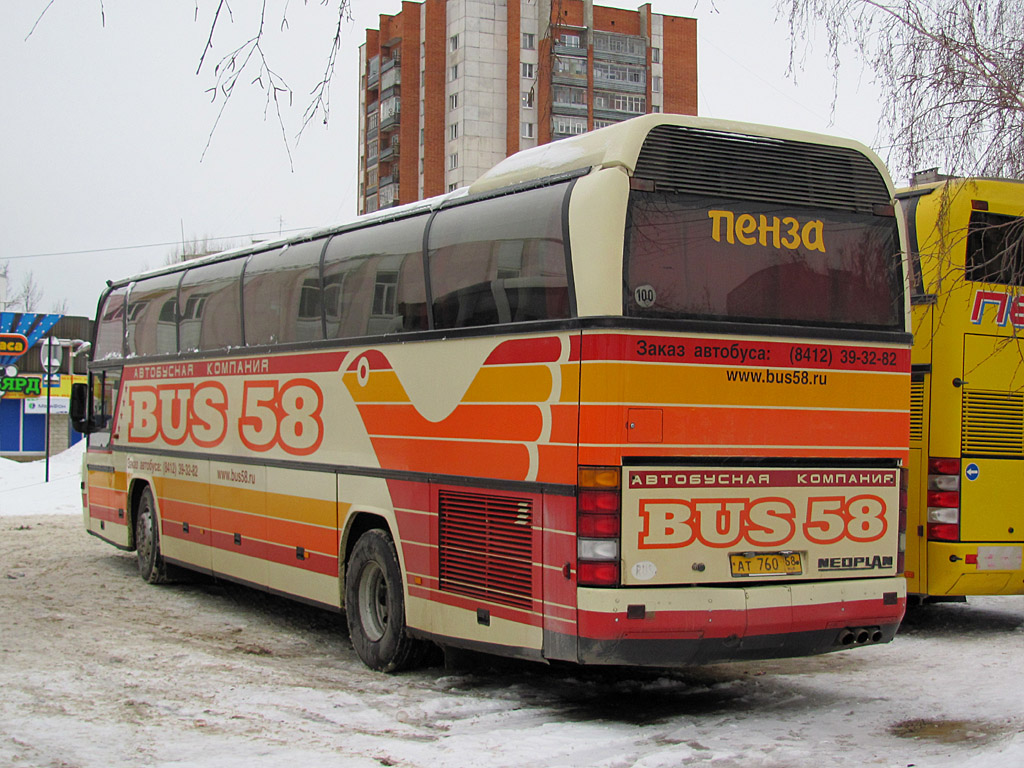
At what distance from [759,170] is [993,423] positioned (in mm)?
4436

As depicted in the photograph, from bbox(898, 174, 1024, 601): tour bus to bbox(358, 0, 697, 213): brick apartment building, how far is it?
5158 centimetres

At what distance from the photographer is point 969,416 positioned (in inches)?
415

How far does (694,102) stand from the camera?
70.0m

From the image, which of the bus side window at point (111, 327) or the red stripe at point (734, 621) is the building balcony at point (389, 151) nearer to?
the bus side window at point (111, 327)

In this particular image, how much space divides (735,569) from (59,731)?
4.03 m

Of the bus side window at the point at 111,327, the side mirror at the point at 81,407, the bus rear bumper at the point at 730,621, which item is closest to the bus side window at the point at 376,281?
the bus rear bumper at the point at 730,621

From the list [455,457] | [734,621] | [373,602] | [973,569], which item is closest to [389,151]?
[973,569]

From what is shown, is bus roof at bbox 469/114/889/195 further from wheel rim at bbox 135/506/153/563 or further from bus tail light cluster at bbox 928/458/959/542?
wheel rim at bbox 135/506/153/563

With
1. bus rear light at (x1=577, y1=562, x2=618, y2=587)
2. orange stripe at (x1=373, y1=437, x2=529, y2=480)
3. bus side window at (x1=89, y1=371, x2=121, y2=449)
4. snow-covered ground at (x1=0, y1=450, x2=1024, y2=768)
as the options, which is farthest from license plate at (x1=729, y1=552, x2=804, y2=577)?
bus side window at (x1=89, y1=371, x2=121, y2=449)

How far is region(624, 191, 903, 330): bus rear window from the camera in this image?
7.08 metres

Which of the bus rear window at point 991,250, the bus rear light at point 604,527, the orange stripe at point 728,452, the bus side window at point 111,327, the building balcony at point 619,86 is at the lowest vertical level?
the bus rear light at point 604,527

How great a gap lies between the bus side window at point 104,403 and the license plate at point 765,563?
991cm

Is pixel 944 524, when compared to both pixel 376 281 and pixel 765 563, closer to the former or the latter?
pixel 765 563

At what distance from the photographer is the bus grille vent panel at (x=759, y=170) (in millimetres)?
7234
